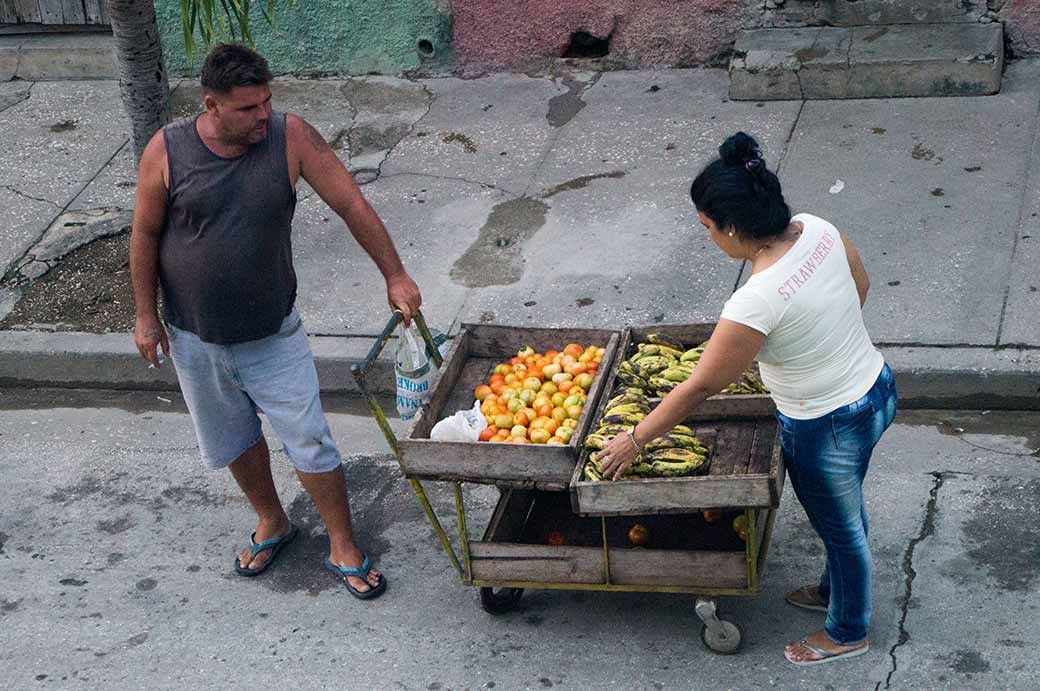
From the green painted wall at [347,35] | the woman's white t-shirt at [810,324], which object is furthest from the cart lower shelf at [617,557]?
the green painted wall at [347,35]

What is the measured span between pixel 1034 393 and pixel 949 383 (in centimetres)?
35

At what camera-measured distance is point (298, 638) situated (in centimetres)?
466

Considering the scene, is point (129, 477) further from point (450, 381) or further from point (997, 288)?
point (997, 288)

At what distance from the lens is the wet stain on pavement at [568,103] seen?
8469 millimetres

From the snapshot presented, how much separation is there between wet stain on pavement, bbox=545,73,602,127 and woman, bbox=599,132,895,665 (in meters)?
4.75

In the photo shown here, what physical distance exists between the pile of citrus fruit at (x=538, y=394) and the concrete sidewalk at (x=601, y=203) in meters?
1.55

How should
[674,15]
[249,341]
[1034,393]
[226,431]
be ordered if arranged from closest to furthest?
[249,341]
[226,431]
[1034,393]
[674,15]

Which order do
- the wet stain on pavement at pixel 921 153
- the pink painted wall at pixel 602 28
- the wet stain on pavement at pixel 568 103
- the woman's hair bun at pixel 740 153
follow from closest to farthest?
1. the woman's hair bun at pixel 740 153
2. the wet stain on pavement at pixel 921 153
3. the wet stain on pavement at pixel 568 103
4. the pink painted wall at pixel 602 28

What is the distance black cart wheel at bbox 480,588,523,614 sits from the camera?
15.0 ft

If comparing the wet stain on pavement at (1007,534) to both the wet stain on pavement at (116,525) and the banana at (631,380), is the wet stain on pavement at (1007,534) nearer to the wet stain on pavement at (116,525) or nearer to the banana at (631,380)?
the banana at (631,380)

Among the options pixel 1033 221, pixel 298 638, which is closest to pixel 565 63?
pixel 1033 221

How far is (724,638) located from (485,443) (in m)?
1.06

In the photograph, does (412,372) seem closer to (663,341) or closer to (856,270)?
(663,341)

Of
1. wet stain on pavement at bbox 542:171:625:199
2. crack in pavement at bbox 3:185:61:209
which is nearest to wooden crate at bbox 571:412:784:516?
wet stain on pavement at bbox 542:171:625:199
